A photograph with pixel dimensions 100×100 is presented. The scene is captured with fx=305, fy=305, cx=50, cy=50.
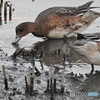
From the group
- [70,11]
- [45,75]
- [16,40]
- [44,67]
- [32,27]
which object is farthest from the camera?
[70,11]

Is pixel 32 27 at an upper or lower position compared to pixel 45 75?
upper

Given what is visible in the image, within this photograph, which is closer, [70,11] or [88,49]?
[88,49]

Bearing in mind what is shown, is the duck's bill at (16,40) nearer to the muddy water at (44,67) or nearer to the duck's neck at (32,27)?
A: the muddy water at (44,67)

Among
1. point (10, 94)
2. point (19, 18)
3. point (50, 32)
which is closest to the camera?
point (10, 94)

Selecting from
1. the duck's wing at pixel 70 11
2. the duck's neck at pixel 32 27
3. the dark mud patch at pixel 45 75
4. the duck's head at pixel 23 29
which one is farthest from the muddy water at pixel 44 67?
the duck's wing at pixel 70 11

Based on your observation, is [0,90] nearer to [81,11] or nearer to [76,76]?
[76,76]

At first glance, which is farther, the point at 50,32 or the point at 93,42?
the point at 50,32

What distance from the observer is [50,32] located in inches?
286

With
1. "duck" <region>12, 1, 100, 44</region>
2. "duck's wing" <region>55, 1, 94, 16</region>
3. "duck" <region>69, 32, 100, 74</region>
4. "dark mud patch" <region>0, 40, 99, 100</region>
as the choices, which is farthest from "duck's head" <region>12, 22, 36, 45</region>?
"duck" <region>69, 32, 100, 74</region>

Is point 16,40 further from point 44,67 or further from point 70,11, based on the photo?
point 44,67

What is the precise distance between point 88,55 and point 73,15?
2.75m

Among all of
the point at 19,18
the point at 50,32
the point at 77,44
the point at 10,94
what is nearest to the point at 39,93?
the point at 10,94

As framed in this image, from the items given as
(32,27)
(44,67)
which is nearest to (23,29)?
(32,27)

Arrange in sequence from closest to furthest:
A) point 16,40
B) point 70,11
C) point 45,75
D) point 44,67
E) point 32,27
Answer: point 45,75 < point 44,67 < point 16,40 < point 32,27 < point 70,11
